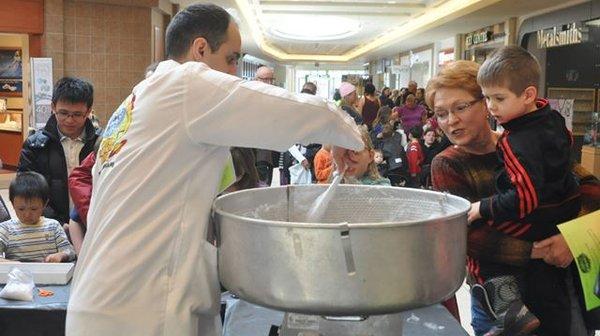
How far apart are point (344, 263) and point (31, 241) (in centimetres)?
221

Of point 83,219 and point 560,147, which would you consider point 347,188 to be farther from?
point 83,219

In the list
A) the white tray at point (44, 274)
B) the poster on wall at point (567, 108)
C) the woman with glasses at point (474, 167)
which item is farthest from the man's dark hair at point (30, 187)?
the poster on wall at point (567, 108)

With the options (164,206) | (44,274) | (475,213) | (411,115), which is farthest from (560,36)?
(164,206)

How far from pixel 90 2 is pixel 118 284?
8.27 m

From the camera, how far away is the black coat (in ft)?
9.86

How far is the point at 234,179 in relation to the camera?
1664mm

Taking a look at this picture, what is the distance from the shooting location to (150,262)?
1373 millimetres

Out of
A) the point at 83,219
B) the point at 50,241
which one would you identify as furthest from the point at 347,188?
the point at 50,241

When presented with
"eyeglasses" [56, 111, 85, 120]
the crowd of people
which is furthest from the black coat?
the crowd of people

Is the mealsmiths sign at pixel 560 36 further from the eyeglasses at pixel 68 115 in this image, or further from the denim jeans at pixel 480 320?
the denim jeans at pixel 480 320

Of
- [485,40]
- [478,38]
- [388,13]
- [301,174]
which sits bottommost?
[301,174]

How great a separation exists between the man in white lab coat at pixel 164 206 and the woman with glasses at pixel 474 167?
1.63 feet

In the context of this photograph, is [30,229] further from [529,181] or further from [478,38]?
[478,38]

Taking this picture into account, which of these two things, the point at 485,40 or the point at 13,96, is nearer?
the point at 13,96
